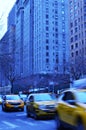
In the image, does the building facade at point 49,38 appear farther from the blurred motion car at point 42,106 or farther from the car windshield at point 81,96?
the car windshield at point 81,96

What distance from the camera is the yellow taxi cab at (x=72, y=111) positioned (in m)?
10.8

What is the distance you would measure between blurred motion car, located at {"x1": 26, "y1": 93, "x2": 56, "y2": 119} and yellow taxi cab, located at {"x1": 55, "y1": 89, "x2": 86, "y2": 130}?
599cm

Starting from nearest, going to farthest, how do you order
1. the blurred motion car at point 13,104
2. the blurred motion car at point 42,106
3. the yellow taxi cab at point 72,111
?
the yellow taxi cab at point 72,111 < the blurred motion car at point 42,106 < the blurred motion car at point 13,104

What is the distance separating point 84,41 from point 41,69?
62.5 feet

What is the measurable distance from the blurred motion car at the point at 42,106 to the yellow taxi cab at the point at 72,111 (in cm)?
599

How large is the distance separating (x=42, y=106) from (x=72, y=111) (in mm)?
9299

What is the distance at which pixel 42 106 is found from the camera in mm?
20922

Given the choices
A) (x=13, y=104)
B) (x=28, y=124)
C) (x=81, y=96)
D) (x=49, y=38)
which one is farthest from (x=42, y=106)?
(x=49, y=38)

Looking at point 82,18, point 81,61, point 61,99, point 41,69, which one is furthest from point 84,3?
point 61,99

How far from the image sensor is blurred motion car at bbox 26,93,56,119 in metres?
20.5

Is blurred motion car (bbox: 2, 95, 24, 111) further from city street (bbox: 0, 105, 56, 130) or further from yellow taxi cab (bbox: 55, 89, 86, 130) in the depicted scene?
yellow taxi cab (bbox: 55, 89, 86, 130)

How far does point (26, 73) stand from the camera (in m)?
99.1

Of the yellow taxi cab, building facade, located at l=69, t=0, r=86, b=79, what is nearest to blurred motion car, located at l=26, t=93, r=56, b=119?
the yellow taxi cab

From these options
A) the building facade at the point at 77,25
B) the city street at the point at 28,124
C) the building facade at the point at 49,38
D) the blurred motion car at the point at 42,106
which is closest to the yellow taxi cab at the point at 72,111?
the city street at the point at 28,124
